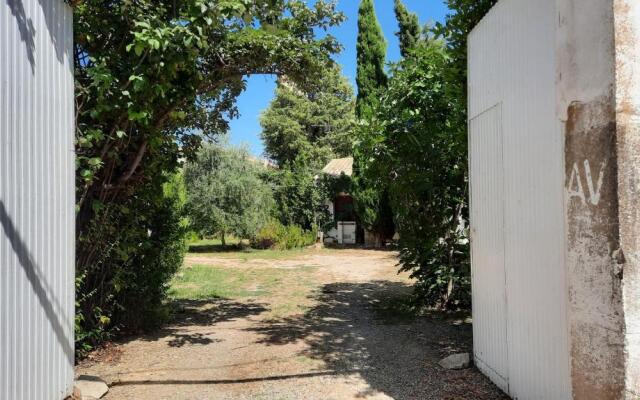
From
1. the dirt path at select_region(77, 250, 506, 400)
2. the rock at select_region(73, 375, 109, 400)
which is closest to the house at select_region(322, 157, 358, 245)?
the dirt path at select_region(77, 250, 506, 400)

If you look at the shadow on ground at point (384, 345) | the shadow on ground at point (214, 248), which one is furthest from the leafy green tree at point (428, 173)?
the shadow on ground at point (214, 248)

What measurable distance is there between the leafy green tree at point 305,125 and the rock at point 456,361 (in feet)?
78.1

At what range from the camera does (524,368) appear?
371 centimetres

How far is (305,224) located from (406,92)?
52.2ft

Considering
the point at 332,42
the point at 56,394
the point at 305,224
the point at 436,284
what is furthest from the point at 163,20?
the point at 305,224

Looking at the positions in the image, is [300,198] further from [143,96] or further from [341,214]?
[143,96]

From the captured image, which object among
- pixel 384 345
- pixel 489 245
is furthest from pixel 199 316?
pixel 489 245

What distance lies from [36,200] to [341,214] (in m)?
20.8

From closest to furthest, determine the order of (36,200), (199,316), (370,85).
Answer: (36,200)
(199,316)
(370,85)

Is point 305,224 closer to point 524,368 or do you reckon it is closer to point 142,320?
point 142,320

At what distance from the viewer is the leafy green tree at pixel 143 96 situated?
4.88 metres

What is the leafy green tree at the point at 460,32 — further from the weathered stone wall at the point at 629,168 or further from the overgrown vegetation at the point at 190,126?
the weathered stone wall at the point at 629,168

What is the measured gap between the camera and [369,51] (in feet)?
68.7

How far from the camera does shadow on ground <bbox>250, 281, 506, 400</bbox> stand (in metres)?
4.50
